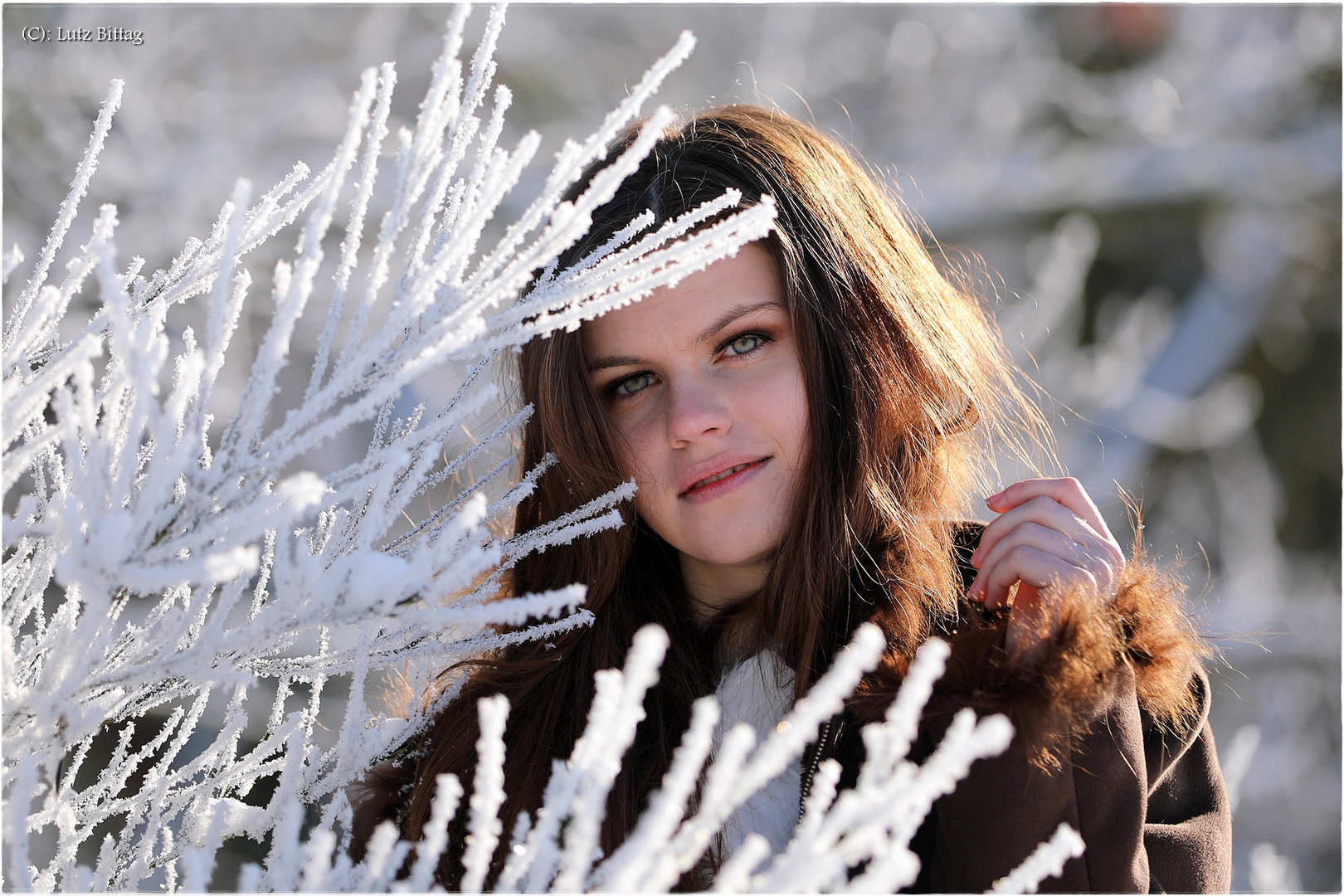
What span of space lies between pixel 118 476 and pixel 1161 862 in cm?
116

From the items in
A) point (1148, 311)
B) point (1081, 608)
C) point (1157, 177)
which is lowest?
point (1081, 608)

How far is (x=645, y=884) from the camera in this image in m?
0.46

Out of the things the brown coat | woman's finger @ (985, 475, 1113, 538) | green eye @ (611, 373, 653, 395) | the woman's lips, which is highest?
green eye @ (611, 373, 653, 395)

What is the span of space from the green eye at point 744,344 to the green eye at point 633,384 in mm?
133

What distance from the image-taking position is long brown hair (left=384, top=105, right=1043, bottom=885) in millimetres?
1184

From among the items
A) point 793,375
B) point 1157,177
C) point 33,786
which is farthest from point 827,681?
point 1157,177

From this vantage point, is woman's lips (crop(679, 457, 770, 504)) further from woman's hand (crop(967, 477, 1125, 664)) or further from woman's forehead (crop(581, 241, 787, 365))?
woman's hand (crop(967, 477, 1125, 664))

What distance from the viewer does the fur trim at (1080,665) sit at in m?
0.87

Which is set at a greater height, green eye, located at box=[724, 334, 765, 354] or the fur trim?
green eye, located at box=[724, 334, 765, 354]

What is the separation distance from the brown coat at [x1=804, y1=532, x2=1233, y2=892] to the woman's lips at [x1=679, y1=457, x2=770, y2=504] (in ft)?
1.09

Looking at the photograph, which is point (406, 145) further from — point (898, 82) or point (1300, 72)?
point (1300, 72)

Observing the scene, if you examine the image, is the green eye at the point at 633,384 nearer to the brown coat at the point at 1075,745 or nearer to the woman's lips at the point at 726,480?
the woman's lips at the point at 726,480

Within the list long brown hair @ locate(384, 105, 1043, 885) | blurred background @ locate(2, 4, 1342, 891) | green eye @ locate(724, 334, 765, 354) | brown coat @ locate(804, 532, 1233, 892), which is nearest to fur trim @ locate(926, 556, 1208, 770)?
brown coat @ locate(804, 532, 1233, 892)

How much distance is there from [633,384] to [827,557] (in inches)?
14.7
